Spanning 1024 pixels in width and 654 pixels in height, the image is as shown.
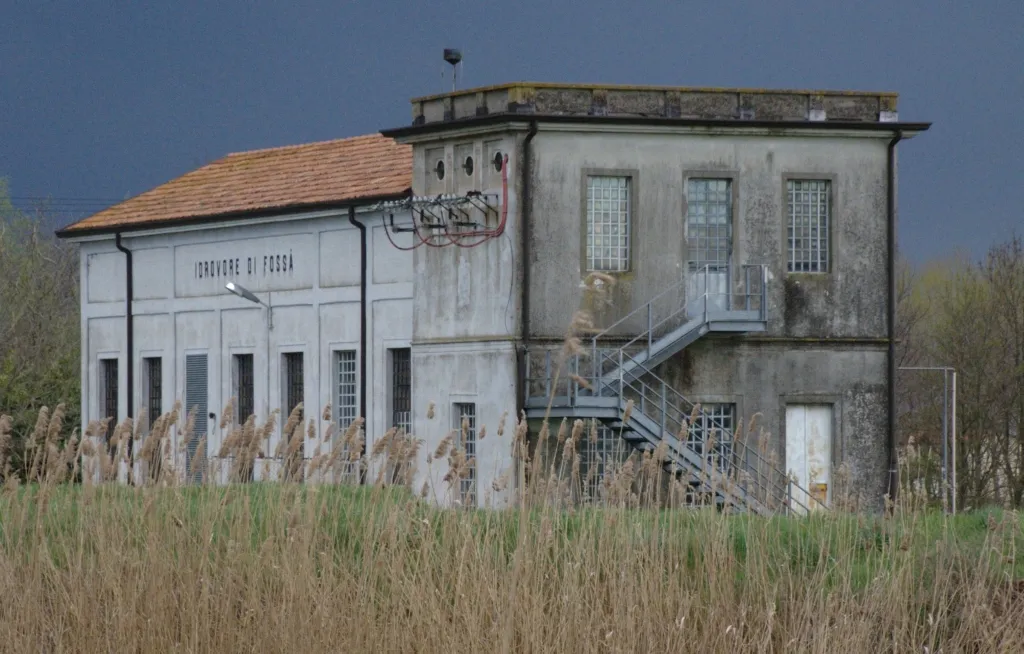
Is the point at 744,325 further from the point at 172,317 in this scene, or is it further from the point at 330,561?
the point at 330,561

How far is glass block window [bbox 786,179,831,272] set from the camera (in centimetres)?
3131

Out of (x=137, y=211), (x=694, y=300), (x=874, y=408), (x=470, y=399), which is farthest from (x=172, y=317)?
(x=874, y=408)

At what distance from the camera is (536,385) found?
97.3ft

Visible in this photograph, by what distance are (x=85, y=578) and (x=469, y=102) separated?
68.3 feet

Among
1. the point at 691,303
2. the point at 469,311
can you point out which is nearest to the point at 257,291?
the point at 469,311

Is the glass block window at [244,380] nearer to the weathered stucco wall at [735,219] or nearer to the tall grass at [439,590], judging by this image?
the weathered stucco wall at [735,219]

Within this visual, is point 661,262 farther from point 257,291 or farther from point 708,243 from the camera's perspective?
point 257,291

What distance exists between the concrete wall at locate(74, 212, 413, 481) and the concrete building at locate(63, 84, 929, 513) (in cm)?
101

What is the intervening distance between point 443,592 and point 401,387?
23.2 meters

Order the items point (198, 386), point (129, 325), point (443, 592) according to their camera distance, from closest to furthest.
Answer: point (443, 592) < point (198, 386) < point (129, 325)

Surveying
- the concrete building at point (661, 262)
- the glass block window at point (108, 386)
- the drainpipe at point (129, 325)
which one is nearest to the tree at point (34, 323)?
the glass block window at point (108, 386)

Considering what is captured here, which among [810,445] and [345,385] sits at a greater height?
[345,385]

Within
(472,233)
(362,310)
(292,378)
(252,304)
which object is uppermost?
(472,233)

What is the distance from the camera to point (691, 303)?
3066 cm
